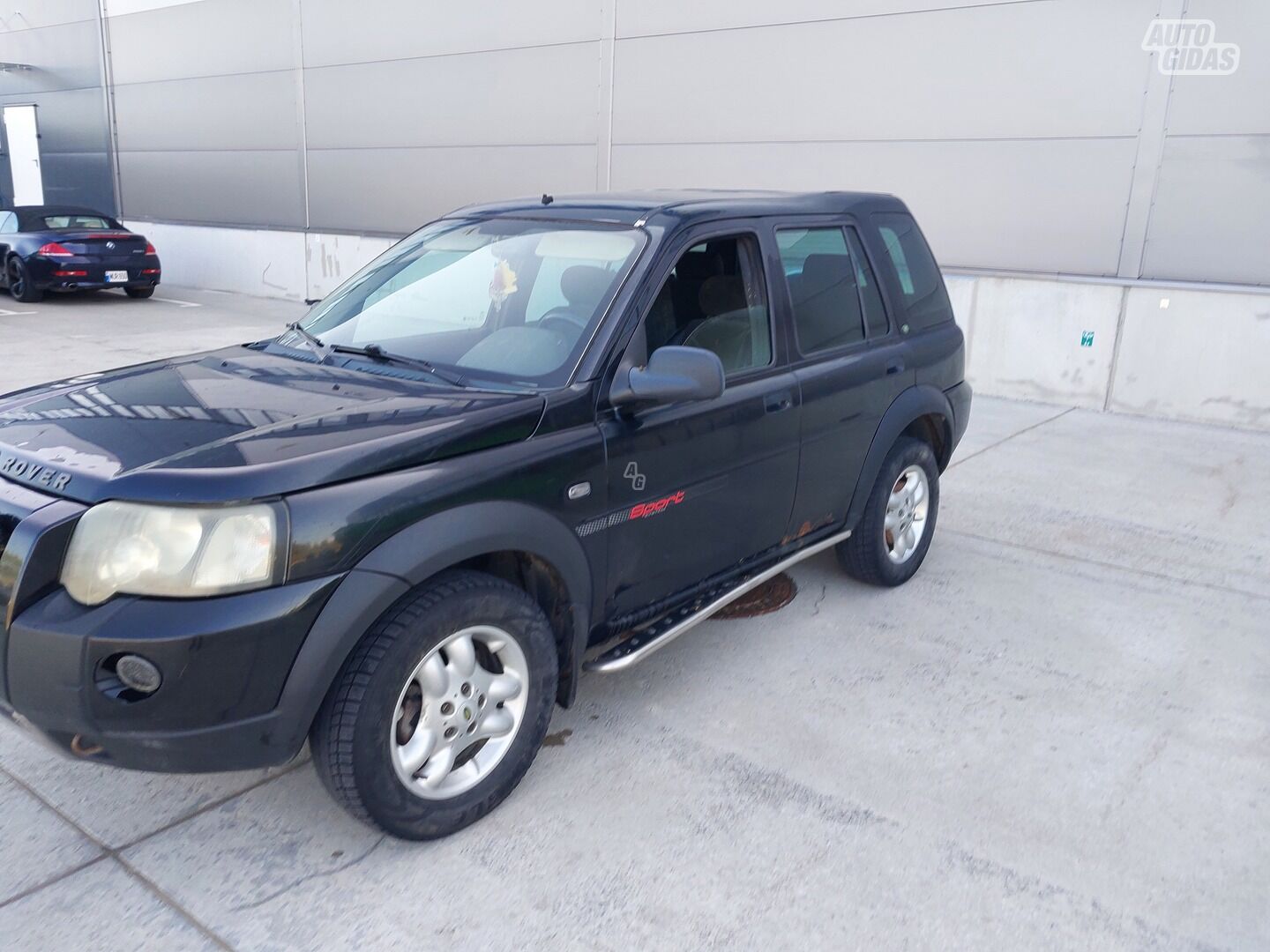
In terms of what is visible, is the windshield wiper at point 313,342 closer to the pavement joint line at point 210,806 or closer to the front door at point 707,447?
the front door at point 707,447

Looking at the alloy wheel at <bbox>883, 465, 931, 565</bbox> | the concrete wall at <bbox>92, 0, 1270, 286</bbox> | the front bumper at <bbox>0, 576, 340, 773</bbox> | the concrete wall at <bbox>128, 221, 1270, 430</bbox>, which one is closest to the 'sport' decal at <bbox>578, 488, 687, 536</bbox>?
the front bumper at <bbox>0, 576, 340, 773</bbox>

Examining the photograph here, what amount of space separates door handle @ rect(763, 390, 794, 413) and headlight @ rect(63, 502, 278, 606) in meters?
1.98

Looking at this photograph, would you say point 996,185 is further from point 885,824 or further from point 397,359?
point 885,824

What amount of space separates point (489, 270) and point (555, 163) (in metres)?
10.1

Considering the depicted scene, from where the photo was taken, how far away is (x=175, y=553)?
2559 mm

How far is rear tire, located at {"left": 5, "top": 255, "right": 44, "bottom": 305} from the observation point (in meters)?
15.4

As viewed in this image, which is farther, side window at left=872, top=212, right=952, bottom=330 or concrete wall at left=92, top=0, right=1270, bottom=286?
concrete wall at left=92, top=0, right=1270, bottom=286

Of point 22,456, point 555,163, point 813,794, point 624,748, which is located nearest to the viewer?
point 22,456

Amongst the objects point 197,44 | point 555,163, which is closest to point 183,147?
point 197,44

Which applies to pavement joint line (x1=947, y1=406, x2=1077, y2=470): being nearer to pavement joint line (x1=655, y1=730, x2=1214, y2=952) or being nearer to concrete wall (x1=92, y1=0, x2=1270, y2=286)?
concrete wall (x1=92, y1=0, x2=1270, y2=286)

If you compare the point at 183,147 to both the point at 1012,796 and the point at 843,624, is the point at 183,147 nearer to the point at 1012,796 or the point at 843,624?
the point at 843,624

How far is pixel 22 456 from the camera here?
114 inches

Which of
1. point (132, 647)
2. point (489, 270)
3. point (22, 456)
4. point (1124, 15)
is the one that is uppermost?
point (1124, 15)

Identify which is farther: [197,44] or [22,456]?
[197,44]
